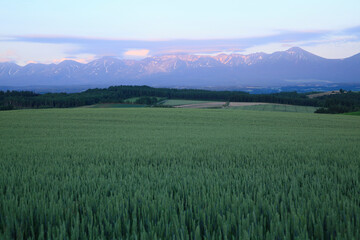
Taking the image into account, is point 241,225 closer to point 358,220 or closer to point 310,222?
point 310,222

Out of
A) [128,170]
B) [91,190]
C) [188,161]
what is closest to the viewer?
[91,190]

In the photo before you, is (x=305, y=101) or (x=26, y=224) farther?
(x=305, y=101)

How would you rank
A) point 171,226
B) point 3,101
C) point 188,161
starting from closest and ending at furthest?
point 171,226
point 188,161
point 3,101

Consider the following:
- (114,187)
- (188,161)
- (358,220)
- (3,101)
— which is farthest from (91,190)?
(3,101)

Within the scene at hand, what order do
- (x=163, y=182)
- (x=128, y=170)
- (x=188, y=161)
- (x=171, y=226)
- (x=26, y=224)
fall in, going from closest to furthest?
(x=171, y=226) → (x=26, y=224) → (x=163, y=182) → (x=128, y=170) → (x=188, y=161)

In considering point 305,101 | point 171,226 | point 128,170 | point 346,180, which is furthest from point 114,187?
point 305,101

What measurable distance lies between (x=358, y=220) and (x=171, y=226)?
173 cm

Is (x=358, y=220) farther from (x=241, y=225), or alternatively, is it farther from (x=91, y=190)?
(x=91, y=190)

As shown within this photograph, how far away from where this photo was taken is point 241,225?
7.51 ft

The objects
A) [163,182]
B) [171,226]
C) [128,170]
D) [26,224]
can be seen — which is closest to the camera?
[171,226]

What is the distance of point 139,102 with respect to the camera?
67.5 m

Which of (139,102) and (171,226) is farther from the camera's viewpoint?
(139,102)

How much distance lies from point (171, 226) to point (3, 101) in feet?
235

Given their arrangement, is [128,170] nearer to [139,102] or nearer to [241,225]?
[241,225]
